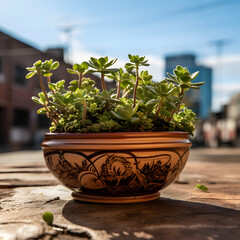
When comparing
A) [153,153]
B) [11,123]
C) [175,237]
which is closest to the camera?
[175,237]

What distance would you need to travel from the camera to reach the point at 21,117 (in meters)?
24.0

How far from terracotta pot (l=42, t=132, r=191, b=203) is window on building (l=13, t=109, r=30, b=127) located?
2241 centimetres

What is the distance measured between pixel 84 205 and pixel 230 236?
690 mm

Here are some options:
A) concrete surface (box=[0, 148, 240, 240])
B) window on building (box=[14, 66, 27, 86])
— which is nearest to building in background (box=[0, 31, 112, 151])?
window on building (box=[14, 66, 27, 86])

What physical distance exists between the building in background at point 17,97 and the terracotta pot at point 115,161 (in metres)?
19.2

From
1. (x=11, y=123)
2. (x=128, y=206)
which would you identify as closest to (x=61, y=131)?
(x=128, y=206)

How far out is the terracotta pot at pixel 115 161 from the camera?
60.6 inches

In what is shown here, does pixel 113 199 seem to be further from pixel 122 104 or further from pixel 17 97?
pixel 17 97

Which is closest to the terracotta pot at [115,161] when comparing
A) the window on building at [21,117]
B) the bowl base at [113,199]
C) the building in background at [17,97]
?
the bowl base at [113,199]

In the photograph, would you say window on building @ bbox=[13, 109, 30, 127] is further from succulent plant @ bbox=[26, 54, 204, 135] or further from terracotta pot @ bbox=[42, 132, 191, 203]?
terracotta pot @ bbox=[42, 132, 191, 203]

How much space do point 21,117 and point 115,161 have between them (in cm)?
2330

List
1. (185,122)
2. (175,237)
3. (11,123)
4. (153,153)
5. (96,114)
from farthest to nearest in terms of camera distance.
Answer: (11,123) < (185,122) < (96,114) < (153,153) < (175,237)

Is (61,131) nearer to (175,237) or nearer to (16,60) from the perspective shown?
(175,237)

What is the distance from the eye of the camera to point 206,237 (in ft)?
3.87
